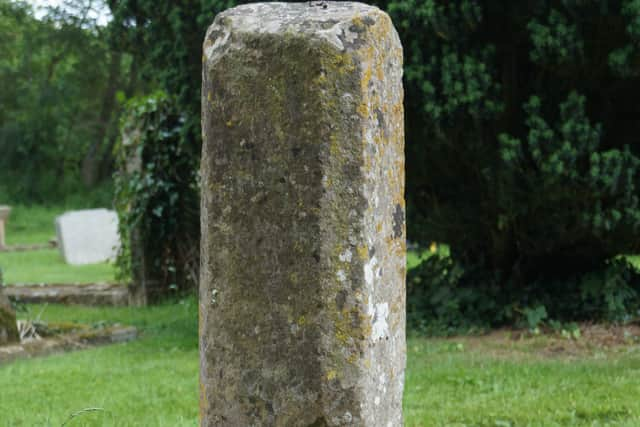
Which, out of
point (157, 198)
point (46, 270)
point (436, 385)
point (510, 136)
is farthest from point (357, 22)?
point (46, 270)

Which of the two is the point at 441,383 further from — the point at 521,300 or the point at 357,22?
the point at 357,22

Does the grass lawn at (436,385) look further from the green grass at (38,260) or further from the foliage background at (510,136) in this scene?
the green grass at (38,260)

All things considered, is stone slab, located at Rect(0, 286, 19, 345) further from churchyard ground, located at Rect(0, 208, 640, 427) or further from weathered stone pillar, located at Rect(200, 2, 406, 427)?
weathered stone pillar, located at Rect(200, 2, 406, 427)

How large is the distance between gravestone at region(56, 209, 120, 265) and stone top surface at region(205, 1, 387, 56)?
49.9 ft

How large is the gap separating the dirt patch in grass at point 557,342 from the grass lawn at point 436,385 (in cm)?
2

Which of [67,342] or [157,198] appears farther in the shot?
[157,198]

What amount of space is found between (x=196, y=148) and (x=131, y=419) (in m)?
4.47

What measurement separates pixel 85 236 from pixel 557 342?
12.7 metres

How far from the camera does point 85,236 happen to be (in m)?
18.1

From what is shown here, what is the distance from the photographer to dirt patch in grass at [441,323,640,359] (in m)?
7.22

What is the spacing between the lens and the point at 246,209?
→ 2766 millimetres

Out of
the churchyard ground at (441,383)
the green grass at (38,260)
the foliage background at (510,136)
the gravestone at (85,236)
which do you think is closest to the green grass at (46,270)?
the green grass at (38,260)

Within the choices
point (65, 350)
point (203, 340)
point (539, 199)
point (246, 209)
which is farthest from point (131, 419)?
point (539, 199)

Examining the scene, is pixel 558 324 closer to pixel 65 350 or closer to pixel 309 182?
pixel 65 350
